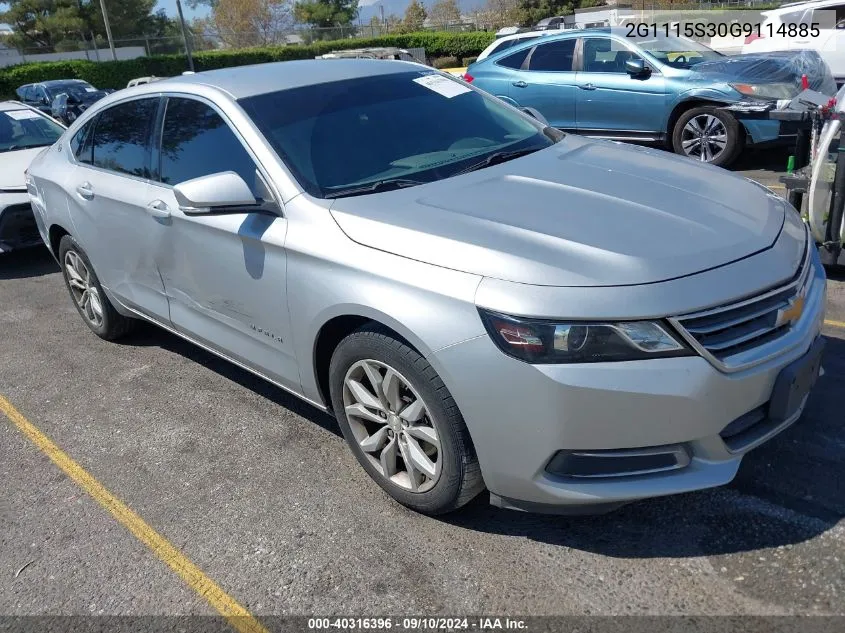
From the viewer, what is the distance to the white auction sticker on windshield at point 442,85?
159 inches

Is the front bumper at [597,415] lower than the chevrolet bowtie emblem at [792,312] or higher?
lower

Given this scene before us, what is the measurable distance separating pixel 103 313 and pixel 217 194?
7.55ft

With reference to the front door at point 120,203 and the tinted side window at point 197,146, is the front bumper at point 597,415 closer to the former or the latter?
the tinted side window at point 197,146

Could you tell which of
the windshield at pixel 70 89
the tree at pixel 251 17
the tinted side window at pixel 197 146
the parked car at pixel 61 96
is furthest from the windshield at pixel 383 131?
the tree at pixel 251 17

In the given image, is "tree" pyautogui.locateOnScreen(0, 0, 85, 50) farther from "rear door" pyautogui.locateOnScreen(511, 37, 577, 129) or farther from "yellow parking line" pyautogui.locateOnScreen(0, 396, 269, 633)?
"yellow parking line" pyautogui.locateOnScreen(0, 396, 269, 633)

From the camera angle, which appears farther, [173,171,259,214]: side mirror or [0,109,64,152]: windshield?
[0,109,64,152]: windshield

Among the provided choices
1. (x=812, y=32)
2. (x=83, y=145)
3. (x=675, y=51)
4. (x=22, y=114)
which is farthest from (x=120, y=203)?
(x=812, y=32)

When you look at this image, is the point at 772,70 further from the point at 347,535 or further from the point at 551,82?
the point at 347,535

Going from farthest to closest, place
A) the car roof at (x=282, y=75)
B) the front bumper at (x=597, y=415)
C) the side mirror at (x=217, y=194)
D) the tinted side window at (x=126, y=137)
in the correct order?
1. the tinted side window at (x=126, y=137)
2. the car roof at (x=282, y=75)
3. the side mirror at (x=217, y=194)
4. the front bumper at (x=597, y=415)

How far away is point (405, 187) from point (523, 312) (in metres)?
1.03

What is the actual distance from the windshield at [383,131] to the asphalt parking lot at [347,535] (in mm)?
1293

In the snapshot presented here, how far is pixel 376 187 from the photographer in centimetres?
326

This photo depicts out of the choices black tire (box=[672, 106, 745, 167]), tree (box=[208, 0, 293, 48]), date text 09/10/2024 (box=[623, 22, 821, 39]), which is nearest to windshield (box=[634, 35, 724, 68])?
date text 09/10/2024 (box=[623, 22, 821, 39])

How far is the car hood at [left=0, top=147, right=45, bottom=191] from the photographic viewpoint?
7.39 m
